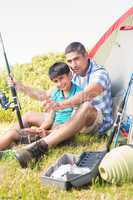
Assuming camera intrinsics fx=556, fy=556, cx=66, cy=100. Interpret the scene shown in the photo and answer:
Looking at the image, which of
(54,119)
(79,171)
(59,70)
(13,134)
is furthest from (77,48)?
(79,171)

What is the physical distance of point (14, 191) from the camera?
391cm

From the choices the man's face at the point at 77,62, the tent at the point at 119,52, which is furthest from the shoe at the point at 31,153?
the tent at the point at 119,52

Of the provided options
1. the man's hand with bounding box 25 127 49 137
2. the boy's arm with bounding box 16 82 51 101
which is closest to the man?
the man's hand with bounding box 25 127 49 137

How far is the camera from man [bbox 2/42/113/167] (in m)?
4.61

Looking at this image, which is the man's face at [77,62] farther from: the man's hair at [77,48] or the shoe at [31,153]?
the shoe at [31,153]

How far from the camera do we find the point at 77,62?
199 inches

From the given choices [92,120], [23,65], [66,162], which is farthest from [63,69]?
[23,65]

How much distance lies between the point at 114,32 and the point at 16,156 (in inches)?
76.4

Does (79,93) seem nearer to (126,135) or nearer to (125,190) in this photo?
(126,135)

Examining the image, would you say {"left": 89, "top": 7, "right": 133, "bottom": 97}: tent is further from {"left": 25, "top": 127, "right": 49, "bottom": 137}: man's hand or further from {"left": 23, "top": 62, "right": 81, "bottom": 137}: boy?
{"left": 25, "top": 127, "right": 49, "bottom": 137}: man's hand

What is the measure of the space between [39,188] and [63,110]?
127 centimetres

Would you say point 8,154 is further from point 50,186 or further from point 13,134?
point 50,186

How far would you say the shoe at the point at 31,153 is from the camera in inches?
171

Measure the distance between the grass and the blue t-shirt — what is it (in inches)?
20.0
